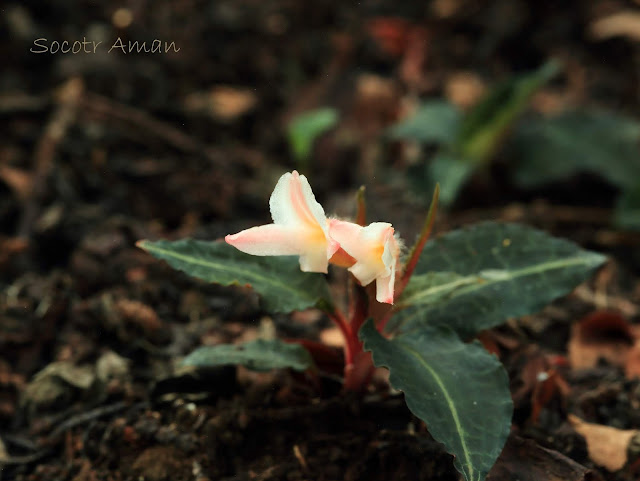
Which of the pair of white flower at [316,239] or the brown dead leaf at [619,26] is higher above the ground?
the brown dead leaf at [619,26]

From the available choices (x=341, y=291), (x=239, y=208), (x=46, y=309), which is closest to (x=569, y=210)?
Result: (x=341, y=291)

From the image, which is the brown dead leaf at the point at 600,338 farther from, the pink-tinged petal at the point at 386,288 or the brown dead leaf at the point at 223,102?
the brown dead leaf at the point at 223,102

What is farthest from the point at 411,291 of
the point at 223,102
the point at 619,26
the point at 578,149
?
the point at 619,26

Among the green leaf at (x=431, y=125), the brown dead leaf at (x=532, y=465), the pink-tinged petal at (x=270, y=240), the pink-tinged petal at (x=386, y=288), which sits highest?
the green leaf at (x=431, y=125)

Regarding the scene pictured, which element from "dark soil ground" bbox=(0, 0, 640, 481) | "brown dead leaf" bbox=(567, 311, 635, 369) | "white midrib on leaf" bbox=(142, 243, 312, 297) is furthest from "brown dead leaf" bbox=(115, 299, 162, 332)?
"brown dead leaf" bbox=(567, 311, 635, 369)

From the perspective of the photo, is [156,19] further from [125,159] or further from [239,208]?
[239,208]

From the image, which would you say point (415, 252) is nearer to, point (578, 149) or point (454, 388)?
point (454, 388)

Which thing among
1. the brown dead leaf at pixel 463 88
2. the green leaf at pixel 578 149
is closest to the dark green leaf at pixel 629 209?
the green leaf at pixel 578 149
